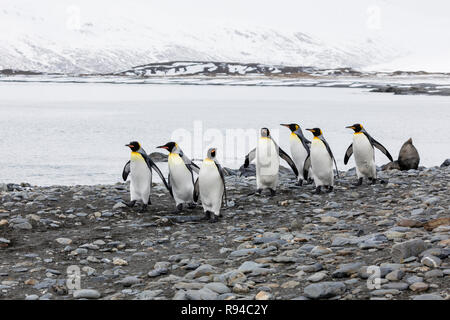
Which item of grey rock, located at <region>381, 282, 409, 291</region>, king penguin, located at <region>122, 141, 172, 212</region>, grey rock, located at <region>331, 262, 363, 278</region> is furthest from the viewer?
king penguin, located at <region>122, 141, 172, 212</region>

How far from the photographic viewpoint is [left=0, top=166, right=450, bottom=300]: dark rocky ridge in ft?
11.8

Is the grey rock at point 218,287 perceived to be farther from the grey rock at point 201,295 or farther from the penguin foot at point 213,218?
the penguin foot at point 213,218

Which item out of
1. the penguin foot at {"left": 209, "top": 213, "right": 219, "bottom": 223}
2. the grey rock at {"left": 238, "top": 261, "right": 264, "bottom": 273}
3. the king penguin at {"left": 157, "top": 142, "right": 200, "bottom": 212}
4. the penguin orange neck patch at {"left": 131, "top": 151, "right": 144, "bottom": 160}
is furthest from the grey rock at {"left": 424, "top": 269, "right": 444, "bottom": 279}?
the penguin orange neck patch at {"left": 131, "top": 151, "right": 144, "bottom": 160}

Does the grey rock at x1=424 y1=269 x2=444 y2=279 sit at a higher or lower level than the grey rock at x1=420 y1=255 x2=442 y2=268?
lower

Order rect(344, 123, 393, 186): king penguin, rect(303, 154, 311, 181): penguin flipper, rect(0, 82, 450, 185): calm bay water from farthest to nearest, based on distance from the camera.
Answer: rect(0, 82, 450, 185): calm bay water
rect(303, 154, 311, 181): penguin flipper
rect(344, 123, 393, 186): king penguin

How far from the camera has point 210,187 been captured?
256 inches

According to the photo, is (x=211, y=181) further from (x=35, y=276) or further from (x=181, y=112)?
(x=181, y=112)

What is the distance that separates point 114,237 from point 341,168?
7.42 m

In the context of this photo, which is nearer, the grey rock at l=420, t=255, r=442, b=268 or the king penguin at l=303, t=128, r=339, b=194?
the grey rock at l=420, t=255, r=442, b=268

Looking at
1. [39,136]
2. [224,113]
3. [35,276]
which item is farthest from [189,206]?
[224,113]

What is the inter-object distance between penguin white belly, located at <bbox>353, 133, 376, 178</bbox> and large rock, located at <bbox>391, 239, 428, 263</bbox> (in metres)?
4.36

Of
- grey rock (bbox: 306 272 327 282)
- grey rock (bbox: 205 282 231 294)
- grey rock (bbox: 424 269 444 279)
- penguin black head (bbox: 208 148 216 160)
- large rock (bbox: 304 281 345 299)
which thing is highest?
penguin black head (bbox: 208 148 216 160)

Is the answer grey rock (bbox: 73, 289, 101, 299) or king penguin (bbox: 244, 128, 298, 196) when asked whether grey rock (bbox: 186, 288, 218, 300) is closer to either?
grey rock (bbox: 73, 289, 101, 299)

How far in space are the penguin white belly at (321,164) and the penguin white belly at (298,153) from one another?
25.9 inches
